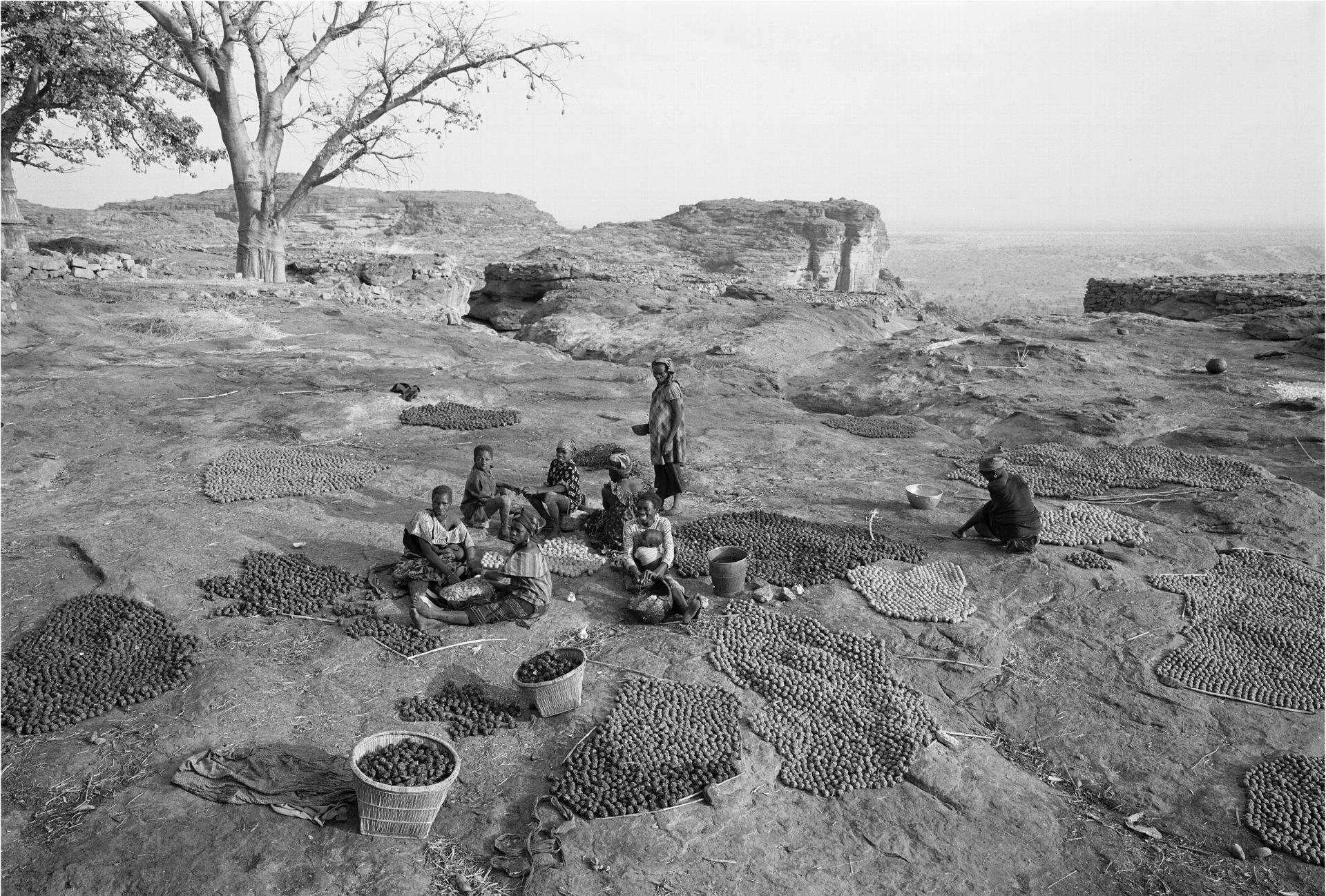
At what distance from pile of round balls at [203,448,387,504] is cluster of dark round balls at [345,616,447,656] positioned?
3007mm

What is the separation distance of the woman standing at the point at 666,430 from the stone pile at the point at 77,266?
650 inches

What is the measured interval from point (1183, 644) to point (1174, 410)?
834cm

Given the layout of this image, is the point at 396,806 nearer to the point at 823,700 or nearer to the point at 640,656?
the point at 640,656

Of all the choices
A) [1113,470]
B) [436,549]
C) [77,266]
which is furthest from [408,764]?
[77,266]

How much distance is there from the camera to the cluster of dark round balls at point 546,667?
194 inches

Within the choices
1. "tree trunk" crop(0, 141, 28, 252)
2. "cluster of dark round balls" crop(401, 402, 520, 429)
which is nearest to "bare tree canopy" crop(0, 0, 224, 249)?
"tree trunk" crop(0, 141, 28, 252)

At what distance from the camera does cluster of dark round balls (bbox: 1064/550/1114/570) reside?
7.05 m

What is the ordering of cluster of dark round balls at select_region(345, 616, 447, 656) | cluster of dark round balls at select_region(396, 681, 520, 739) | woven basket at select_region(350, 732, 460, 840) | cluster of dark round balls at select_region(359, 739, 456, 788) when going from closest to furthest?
woven basket at select_region(350, 732, 460, 840) → cluster of dark round balls at select_region(359, 739, 456, 788) → cluster of dark round balls at select_region(396, 681, 520, 739) → cluster of dark round balls at select_region(345, 616, 447, 656)

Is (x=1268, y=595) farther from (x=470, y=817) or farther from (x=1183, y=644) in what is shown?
(x=470, y=817)

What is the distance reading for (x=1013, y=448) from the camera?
11273 mm

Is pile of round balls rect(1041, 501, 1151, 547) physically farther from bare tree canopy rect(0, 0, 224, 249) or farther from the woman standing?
bare tree canopy rect(0, 0, 224, 249)

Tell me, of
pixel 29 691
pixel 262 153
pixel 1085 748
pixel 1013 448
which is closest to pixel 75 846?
pixel 29 691

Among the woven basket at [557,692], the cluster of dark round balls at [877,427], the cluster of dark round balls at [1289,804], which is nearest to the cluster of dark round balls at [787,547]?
the woven basket at [557,692]

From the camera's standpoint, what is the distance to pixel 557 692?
192 inches
